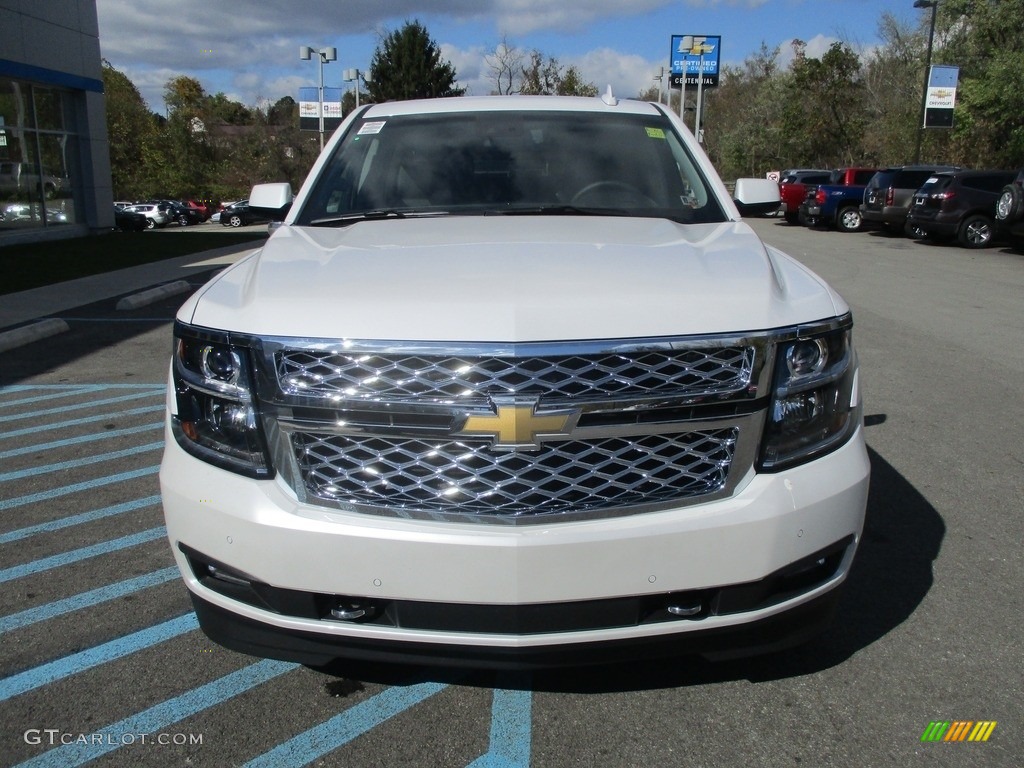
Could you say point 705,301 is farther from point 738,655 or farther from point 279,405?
point 279,405

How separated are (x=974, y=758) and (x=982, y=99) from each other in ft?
121

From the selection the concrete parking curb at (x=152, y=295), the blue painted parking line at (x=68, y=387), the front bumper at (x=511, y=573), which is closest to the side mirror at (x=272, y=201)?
the front bumper at (x=511, y=573)

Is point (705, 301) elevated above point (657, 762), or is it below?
above

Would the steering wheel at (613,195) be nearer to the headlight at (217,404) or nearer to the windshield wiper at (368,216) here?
the windshield wiper at (368,216)

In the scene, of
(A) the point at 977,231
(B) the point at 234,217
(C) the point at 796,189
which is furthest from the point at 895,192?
(B) the point at 234,217

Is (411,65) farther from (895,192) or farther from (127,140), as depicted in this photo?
(895,192)

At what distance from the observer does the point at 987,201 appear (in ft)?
67.3

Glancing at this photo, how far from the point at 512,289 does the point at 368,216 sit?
1489mm

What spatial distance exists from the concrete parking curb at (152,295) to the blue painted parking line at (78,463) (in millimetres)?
6343

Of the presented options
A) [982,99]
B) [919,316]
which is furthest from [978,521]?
[982,99]

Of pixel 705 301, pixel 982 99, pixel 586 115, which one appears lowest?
pixel 705 301

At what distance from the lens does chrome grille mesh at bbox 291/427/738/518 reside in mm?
2258

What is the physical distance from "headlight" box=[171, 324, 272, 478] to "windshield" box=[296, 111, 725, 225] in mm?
1265

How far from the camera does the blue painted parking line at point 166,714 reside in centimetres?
253
